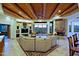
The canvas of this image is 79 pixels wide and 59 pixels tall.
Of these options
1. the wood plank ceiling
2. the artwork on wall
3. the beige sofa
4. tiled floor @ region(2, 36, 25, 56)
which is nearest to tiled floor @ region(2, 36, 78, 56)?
tiled floor @ region(2, 36, 25, 56)

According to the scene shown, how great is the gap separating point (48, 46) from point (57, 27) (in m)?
4.84

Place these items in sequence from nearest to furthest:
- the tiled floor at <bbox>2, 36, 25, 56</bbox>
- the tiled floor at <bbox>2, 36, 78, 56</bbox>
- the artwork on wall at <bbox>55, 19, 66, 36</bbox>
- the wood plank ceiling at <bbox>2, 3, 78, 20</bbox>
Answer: the tiled floor at <bbox>2, 36, 25, 56</bbox> → the tiled floor at <bbox>2, 36, 78, 56</bbox> → the wood plank ceiling at <bbox>2, 3, 78, 20</bbox> → the artwork on wall at <bbox>55, 19, 66, 36</bbox>

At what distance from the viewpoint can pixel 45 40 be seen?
5855mm

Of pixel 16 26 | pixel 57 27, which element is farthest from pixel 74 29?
pixel 16 26

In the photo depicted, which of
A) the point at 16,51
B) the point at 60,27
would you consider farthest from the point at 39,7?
the point at 60,27

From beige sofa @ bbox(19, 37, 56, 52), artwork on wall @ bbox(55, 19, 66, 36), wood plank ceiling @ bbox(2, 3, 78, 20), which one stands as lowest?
beige sofa @ bbox(19, 37, 56, 52)

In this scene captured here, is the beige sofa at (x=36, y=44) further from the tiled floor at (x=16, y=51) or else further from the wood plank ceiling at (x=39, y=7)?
the wood plank ceiling at (x=39, y=7)

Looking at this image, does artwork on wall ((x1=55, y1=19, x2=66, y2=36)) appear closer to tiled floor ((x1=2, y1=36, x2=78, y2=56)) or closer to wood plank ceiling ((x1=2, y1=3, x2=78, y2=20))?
wood plank ceiling ((x1=2, y1=3, x2=78, y2=20))

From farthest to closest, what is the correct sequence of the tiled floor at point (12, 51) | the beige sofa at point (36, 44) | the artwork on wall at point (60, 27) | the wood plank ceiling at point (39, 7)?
1. the artwork on wall at point (60, 27)
2. the beige sofa at point (36, 44)
3. the wood plank ceiling at point (39, 7)
4. the tiled floor at point (12, 51)

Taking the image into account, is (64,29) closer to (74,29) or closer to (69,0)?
(74,29)

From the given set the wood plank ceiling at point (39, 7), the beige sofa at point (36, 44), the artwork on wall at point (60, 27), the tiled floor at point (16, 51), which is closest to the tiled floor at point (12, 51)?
the tiled floor at point (16, 51)

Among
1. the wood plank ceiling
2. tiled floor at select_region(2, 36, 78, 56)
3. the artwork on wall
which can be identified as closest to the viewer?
tiled floor at select_region(2, 36, 78, 56)

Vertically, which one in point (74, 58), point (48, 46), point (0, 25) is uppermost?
point (0, 25)

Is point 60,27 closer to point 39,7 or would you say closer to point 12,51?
point 39,7
